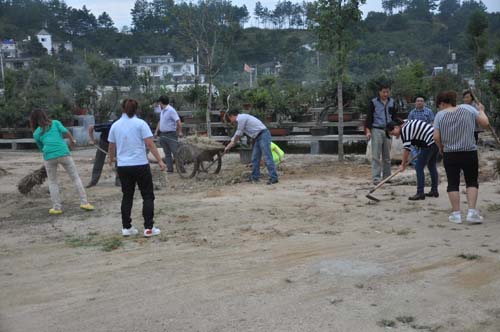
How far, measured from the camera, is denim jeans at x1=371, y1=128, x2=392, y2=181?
877 centimetres

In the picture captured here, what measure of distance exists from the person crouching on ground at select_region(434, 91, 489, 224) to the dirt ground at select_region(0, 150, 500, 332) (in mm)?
306

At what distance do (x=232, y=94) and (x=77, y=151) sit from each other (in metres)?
5.18

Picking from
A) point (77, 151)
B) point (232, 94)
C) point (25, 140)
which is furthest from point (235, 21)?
point (25, 140)

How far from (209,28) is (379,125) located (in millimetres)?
7314

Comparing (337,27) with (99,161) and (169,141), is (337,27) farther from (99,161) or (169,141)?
(99,161)

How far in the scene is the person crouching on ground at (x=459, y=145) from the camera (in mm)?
6027

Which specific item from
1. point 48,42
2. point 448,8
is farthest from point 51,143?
point 48,42

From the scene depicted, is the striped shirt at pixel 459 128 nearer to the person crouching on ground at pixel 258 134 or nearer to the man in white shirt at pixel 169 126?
the person crouching on ground at pixel 258 134

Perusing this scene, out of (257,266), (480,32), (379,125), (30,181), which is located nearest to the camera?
(257,266)

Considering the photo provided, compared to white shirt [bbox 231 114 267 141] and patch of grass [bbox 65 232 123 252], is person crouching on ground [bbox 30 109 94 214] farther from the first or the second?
white shirt [bbox 231 114 267 141]

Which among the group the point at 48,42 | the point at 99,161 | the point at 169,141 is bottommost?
the point at 99,161

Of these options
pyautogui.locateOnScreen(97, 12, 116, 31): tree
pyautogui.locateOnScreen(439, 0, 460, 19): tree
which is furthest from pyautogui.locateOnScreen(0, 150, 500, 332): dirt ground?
pyautogui.locateOnScreen(97, 12, 116, 31): tree

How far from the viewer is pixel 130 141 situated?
592cm

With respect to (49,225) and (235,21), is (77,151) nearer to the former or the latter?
(235,21)
